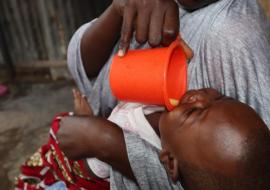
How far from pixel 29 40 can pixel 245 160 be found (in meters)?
3.25

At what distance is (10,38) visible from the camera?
404 cm

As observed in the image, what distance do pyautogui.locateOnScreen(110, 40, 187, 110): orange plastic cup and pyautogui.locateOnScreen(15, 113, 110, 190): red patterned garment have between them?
38 centimetres

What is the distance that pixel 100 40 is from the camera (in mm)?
1650

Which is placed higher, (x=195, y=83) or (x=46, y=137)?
(x=195, y=83)

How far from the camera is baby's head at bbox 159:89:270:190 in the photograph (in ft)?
3.84

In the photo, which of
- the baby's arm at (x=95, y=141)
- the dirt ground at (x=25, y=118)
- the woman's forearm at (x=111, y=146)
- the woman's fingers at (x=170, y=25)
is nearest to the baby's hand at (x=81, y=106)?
the baby's arm at (x=95, y=141)

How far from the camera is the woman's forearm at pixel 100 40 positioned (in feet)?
5.27

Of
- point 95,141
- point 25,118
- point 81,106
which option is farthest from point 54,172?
point 25,118

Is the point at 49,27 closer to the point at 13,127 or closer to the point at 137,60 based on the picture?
the point at 13,127

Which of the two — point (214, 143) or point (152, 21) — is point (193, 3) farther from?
point (214, 143)

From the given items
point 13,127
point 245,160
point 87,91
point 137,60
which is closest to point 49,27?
point 13,127

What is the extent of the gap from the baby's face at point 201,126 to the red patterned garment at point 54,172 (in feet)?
1.44

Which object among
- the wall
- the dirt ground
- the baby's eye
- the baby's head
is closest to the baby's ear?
the baby's head

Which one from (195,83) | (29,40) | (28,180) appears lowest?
(29,40)
